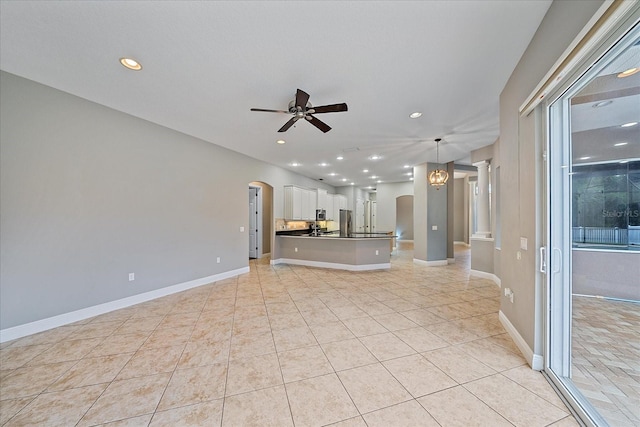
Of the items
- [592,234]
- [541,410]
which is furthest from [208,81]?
[541,410]

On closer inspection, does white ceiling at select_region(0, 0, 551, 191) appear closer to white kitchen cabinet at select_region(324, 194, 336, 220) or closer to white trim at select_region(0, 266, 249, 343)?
white trim at select_region(0, 266, 249, 343)

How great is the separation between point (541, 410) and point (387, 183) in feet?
33.6

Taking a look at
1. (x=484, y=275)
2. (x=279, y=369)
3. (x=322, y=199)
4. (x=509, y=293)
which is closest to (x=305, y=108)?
(x=279, y=369)

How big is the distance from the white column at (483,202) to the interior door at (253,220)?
657 centimetres

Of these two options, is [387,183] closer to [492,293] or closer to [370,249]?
[370,249]

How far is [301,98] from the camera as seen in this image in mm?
2721

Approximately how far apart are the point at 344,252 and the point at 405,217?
278 inches

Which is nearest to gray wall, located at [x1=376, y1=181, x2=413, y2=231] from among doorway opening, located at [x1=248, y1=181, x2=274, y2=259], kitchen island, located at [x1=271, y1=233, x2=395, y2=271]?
kitchen island, located at [x1=271, y1=233, x2=395, y2=271]

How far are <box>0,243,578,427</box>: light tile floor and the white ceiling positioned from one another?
3.04m

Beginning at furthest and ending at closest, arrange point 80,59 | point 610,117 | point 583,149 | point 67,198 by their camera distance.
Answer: point 67,198
point 80,59
point 583,149
point 610,117

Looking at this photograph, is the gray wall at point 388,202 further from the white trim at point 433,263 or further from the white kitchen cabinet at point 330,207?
the white trim at point 433,263

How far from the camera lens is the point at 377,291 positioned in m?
4.55

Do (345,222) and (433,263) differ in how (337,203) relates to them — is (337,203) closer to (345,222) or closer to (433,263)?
(345,222)

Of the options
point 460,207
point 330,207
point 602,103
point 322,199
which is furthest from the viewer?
point 460,207
